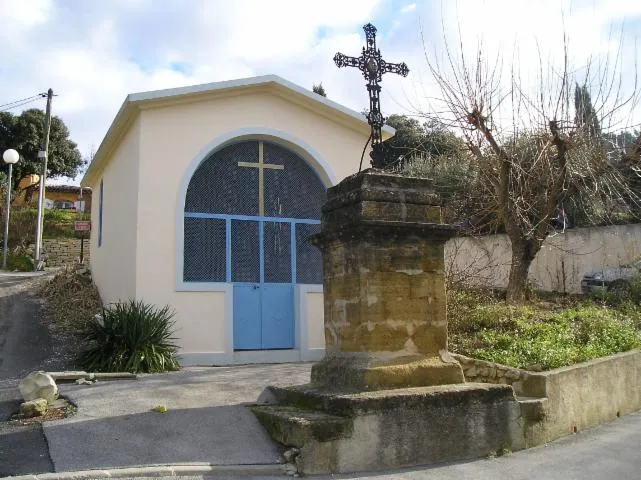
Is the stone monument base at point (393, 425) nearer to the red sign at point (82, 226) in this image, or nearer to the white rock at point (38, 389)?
the white rock at point (38, 389)

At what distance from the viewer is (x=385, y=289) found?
5.50m

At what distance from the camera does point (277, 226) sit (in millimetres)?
11055

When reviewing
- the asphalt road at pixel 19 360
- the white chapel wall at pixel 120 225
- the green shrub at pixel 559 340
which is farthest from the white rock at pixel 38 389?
the green shrub at pixel 559 340

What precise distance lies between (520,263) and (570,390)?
513 centimetres

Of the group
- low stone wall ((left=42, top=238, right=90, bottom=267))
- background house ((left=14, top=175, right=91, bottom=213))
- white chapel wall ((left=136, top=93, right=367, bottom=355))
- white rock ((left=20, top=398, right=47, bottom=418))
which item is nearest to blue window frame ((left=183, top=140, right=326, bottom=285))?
white chapel wall ((left=136, top=93, right=367, bottom=355))

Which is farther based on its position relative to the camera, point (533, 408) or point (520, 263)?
point (520, 263)

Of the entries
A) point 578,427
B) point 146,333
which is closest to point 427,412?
point 578,427

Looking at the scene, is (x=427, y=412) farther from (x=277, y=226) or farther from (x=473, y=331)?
(x=277, y=226)

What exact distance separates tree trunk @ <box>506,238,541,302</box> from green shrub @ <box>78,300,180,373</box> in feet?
20.6

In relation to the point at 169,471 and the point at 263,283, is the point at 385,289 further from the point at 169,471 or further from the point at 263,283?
the point at 263,283

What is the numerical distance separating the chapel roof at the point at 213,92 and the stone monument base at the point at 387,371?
6.22m

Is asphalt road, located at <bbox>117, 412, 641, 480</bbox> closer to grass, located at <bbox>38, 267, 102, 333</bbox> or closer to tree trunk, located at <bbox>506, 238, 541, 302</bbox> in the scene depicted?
tree trunk, located at <bbox>506, 238, 541, 302</bbox>

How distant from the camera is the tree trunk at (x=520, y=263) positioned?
11.3m

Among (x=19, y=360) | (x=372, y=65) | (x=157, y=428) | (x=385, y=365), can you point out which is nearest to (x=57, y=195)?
(x=19, y=360)
